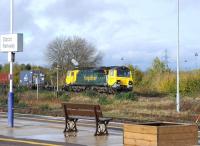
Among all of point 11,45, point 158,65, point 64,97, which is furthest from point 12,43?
point 158,65

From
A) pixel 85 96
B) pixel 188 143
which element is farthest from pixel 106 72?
pixel 188 143

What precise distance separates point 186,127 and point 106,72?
158ft

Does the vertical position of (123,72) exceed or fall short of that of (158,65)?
it falls short

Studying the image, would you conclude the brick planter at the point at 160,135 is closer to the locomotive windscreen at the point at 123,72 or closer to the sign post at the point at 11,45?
the sign post at the point at 11,45

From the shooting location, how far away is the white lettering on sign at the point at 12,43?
1886cm

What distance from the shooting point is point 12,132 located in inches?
695

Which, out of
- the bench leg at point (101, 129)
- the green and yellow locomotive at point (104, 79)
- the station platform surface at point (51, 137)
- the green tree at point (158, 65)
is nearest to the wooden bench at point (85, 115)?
the bench leg at point (101, 129)

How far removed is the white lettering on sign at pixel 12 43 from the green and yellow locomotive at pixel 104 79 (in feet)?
130

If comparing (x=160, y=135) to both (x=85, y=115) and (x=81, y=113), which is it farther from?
(x=81, y=113)

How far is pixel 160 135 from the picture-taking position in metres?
12.7

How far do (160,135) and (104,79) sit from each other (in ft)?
159

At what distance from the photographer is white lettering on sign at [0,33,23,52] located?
61.9 ft

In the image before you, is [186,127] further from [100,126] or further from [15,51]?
[15,51]

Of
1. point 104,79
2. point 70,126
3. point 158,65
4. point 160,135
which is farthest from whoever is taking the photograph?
point 158,65
